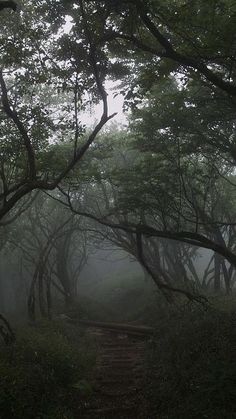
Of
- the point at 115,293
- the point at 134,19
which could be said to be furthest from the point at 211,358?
the point at 115,293

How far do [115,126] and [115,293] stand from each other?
12341mm

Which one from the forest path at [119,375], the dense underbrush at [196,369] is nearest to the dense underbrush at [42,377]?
the forest path at [119,375]

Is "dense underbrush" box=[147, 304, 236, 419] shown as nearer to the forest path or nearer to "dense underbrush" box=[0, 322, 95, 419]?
the forest path

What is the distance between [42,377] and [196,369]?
11.2 ft

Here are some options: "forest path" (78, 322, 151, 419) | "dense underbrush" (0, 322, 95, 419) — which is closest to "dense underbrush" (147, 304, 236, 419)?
"forest path" (78, 322, 151, 419)

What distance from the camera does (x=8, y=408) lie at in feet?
23.7

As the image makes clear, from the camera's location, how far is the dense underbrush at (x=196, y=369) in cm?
735

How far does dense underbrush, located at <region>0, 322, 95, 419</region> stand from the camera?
24.7 ft

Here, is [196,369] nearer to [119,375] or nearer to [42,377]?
[119,375]

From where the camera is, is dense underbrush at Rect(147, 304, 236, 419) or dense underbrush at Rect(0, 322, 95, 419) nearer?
dense underbrush at Rect(147, 304, 236, 419)

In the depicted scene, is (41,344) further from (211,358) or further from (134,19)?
(134,19)

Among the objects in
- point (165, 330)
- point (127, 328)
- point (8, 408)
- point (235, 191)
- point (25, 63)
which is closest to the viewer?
point (8, 408)

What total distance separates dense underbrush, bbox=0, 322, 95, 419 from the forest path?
37cm

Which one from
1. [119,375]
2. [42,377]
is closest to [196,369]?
[119,375]
